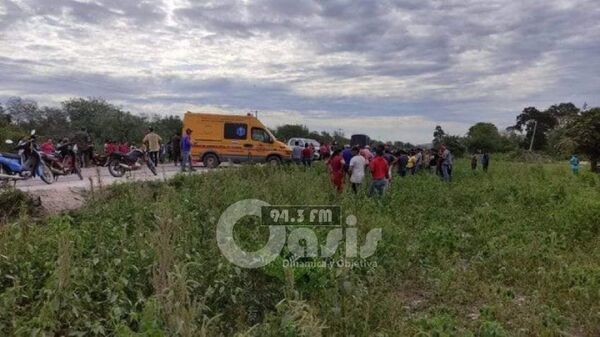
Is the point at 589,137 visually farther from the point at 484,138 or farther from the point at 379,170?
the point at 484,138

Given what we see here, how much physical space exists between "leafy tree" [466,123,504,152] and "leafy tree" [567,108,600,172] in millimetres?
22204

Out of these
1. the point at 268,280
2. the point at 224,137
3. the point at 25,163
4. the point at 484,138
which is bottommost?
the point at 268,280

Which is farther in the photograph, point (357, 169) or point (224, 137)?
point (224, 137)

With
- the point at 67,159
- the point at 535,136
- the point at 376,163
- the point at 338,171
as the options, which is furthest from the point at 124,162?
the point at 535,136

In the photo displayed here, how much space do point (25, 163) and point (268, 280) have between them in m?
9.69

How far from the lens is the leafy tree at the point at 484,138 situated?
207 feet

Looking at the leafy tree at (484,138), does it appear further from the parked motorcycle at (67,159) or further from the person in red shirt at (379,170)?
the parked motorcycle at (67,159)

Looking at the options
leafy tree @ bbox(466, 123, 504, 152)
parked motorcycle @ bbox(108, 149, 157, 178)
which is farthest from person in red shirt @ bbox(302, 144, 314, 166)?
leafy tree @ bbox(466, 123, 504, 152)

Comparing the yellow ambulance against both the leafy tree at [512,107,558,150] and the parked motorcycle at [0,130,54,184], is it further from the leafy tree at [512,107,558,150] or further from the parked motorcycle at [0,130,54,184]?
the leafy tree at [512,107,558,150]

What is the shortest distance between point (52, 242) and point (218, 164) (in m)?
15.6

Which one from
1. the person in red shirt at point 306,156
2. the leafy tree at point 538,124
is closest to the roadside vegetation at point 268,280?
the person in red shirt at point 306,156

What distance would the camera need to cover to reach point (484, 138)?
66.9 meters

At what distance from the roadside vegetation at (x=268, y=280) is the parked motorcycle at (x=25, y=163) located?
144 inches

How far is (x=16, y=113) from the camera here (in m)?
52.8
